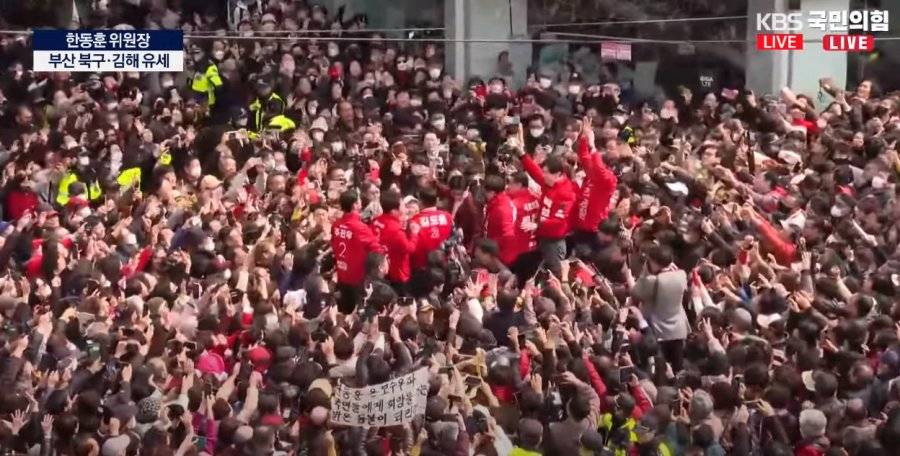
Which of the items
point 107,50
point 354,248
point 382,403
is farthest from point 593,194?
point 107,50

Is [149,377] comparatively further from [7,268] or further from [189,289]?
[7,268]

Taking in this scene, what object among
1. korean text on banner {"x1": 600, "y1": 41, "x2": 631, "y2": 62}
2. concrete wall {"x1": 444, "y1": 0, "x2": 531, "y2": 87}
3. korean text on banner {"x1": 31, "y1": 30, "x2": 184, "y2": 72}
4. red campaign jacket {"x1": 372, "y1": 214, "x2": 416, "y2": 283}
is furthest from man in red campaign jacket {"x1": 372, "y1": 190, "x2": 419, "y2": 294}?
korean text on banner {"x1": 600, "y1": 41, "x2": 631, "y2": 62}

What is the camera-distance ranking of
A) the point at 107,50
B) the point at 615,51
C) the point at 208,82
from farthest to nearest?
the point at 615,51
the point at 208,82
the point at 107,50

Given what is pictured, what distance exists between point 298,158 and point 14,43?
333cm

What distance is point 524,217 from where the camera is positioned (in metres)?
12.6

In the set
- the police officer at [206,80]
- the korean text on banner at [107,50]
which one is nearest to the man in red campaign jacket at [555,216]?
the korean text on banner at [107,50]

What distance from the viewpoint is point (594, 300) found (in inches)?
446

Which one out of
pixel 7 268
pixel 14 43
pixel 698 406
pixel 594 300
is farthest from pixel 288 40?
pixel 698 406

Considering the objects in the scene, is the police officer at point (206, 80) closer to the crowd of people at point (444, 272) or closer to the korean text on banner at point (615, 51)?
the crowd of people at point (444, 272)

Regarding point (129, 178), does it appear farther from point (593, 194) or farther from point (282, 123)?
point (593, 194)

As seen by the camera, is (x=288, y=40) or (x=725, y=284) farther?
(x=288, y=40)

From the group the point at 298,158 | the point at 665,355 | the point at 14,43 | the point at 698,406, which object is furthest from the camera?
the point at 14,43

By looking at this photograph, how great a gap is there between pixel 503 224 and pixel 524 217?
0.17 meters
